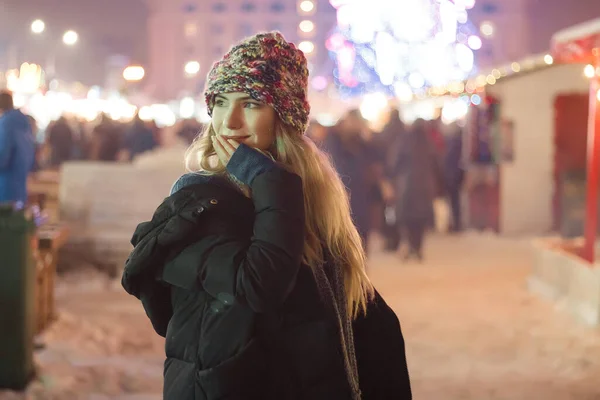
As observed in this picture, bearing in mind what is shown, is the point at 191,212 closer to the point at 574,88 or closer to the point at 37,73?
the point at 574,88

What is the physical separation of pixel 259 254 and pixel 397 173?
10.4 metres

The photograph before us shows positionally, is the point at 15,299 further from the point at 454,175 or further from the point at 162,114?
the point at 162,114

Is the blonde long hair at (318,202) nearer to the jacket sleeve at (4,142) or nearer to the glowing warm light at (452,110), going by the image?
the jacket sleeve at (4,142)

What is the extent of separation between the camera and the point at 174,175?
11094 millimetres

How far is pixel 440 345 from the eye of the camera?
7488mm

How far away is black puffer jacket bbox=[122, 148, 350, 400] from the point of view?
2076 mm

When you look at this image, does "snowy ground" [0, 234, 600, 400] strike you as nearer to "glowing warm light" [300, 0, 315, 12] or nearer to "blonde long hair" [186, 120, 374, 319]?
"blonde long hair" [186, 120, 374, 319]

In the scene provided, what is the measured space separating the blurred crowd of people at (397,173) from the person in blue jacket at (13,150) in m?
2.75

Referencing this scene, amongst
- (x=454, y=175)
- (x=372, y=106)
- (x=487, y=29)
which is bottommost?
(x=454, y=175)

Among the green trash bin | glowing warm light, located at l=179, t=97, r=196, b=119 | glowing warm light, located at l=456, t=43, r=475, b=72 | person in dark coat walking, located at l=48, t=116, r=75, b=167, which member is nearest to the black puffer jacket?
the green trash bin

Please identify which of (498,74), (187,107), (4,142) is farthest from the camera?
(187,107)

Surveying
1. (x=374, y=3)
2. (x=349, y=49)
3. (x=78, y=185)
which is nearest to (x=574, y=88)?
(x=78, y=185)

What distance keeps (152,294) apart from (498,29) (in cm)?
11163

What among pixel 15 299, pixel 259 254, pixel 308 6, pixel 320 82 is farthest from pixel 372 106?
pixel 308 6
